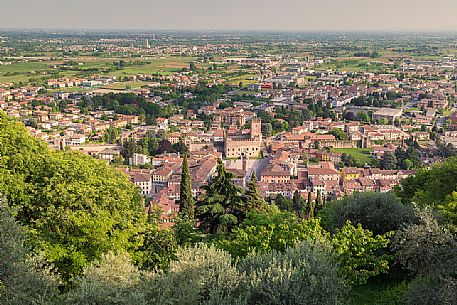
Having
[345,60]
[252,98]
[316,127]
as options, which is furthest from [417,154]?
[345,60]

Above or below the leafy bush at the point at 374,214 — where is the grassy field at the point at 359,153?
below

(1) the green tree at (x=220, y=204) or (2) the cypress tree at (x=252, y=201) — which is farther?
(2) the cypress tree at (x=252, y=201)

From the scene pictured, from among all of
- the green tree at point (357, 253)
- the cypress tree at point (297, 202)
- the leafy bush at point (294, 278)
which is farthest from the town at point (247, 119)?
the leafy bush at point (294, 278)

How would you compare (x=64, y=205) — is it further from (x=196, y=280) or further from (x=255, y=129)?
(x=255, y=129)

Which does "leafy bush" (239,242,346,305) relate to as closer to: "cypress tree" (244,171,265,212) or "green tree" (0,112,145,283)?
"green tree" (0,112,145,283)

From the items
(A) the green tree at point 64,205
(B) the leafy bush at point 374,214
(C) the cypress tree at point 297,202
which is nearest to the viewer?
(A) the green tree at point 64,205

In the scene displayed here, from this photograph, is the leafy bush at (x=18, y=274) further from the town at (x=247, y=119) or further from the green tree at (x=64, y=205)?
the town at (x=247, y=119)
